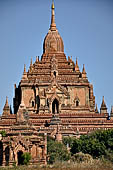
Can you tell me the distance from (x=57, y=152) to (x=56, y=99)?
63.7 feet

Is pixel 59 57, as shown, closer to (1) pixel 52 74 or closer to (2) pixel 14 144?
(1) pixel 52 74

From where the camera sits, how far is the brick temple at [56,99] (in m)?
69.4

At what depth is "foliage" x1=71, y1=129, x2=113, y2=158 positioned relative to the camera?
57.5m

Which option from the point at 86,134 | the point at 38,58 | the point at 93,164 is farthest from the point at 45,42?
the point at 93,164

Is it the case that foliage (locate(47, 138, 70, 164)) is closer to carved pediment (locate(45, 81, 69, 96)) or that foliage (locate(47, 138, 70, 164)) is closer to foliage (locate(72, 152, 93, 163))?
A: foliage (locate(72, 152, 93, 163))

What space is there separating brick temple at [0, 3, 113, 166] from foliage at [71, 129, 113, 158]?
373 centimetres

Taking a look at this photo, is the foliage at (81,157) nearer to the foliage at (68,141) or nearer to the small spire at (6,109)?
the foliage at (68,141)

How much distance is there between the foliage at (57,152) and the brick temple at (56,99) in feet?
16.0

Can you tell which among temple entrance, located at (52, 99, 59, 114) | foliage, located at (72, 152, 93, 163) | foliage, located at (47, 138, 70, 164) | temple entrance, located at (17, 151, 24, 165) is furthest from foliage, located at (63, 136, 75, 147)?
temple entrance, located at (52, 99, 59, 114)

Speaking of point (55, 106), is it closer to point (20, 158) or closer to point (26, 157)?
point (20, 158)

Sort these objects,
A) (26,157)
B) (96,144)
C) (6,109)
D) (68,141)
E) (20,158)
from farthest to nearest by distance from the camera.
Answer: (6,109) → (68,141) → (96,144) → (20,158) → (26,157)

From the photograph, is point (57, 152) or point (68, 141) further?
point (68, 141)

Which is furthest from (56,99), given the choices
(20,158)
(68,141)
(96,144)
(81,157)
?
(20,158)

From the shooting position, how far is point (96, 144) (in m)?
57.9
